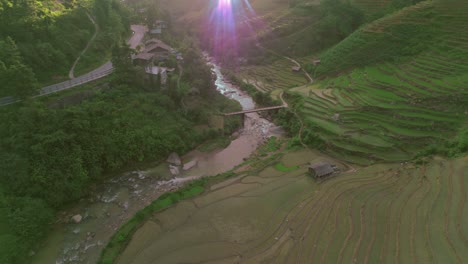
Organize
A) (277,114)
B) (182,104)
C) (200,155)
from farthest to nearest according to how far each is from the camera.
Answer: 1. (277,114)
2. (182,104)
3. (200,155)

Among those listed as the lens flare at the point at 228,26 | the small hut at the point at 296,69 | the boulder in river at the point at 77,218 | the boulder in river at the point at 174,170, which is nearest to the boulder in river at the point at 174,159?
the boulder in river at the point at 174,170

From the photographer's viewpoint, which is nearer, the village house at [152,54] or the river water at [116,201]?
the river water at [116,201]

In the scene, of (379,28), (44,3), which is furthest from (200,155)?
(379,28)

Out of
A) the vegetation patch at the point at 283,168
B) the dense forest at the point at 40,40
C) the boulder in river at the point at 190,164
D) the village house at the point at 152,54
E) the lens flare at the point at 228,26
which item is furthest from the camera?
the lens flare at the point at 228,26

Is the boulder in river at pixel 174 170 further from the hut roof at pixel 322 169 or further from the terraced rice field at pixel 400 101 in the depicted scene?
the terraced rice field at pixel 400 101

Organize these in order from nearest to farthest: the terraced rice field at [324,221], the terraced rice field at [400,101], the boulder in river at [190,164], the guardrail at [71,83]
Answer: the terraced rice field at [324,221] → the terraced rice field at [400,101] → the guardrail at [71,83] → the boulder in river at [190,164]

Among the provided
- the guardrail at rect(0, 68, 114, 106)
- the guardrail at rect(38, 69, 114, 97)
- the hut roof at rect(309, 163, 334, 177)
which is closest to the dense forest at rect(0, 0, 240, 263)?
the guardrail at rect(0, 68, 114, 106)

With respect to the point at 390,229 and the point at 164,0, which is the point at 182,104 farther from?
the point at 164,0

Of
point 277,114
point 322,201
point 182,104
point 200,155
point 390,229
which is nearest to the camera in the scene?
point 390,229
